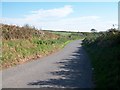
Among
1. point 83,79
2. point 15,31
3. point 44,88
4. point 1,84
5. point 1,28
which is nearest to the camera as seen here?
point 44,88

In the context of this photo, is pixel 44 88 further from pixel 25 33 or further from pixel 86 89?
pixel 25 33

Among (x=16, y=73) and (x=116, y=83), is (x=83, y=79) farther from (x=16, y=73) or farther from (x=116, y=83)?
(x=16, y=73)

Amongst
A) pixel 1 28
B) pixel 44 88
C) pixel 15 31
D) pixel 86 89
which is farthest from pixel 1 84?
pixel 15 31

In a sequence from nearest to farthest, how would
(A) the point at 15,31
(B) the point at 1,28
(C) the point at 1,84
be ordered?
1. (C) the point at 1,84
2. (B) the point at 1,28
3. (A) the point at 15,31

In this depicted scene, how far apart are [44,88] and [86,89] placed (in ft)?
6.08

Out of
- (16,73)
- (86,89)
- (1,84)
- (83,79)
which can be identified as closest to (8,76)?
(16,73)

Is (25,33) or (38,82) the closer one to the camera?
(38,82)

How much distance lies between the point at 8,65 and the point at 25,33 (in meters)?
15.7

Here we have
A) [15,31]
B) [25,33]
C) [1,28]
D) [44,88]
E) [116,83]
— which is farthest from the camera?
[25,33]

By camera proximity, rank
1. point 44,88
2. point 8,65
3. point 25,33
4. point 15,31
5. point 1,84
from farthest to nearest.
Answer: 1. point 25,33
2. point 15,31
3. point 8,65
4. point 1,84
5. point 44,88

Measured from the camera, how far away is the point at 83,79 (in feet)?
46.0

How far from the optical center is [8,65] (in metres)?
18.6

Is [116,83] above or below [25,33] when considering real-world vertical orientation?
below

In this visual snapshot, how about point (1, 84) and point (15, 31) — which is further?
point (15, 31)
